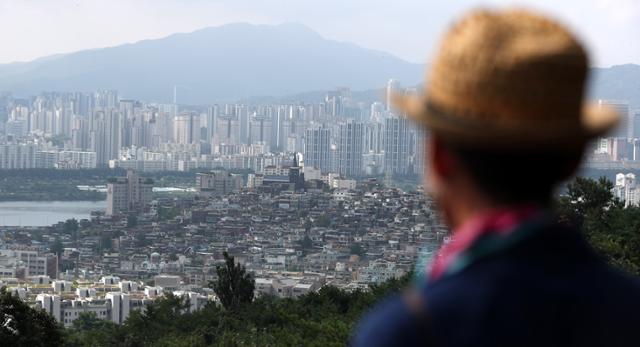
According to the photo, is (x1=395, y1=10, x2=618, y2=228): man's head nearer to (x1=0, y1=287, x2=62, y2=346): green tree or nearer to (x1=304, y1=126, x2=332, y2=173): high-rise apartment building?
(x1=0, y1=287, x2=62, y2=346): green tree

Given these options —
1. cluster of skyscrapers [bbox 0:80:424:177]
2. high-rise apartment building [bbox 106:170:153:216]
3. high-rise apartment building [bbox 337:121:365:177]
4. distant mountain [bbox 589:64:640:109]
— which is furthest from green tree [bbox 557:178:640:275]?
high-rise apartment building [bbox 337:121:365:177]

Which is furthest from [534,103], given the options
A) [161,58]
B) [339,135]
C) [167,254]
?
[161,58]

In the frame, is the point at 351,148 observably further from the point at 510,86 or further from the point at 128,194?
the point at 510,86

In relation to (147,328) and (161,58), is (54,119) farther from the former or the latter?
(147,328)

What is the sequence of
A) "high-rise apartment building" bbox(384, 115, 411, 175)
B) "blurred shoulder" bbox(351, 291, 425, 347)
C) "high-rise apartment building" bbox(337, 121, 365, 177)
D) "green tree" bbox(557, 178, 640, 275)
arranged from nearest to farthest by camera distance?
"blurred shoulder" bbox(351, 291, 425, 347) < "green tree" bbox(557, 178, 640, 275) < "high-rise apartment building" bbox(384, 115, 411, 175) < "high-rise apartment building" bbox(337, 121, 365, 177)

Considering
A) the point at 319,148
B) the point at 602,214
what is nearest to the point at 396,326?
the point at 602,214

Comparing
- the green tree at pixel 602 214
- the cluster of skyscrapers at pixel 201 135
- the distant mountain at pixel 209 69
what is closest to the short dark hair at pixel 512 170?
the green tree at pixel 602 214
